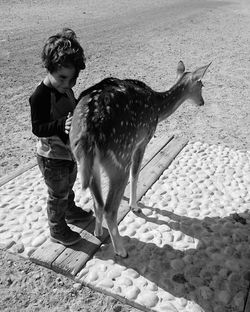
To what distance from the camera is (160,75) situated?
973 centimetres

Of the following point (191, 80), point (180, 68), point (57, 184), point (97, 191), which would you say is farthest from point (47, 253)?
point (180, 68)

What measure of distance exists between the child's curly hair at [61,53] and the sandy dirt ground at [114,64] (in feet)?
6.38

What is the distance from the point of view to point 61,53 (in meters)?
2.95

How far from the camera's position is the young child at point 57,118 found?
300cm

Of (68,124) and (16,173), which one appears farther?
(16,173)

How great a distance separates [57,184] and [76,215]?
0.73 meters

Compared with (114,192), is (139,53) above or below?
below

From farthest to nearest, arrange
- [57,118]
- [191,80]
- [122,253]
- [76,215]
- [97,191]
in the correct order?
[191,80], [76,215], [122,253], [97,191], [57,118]

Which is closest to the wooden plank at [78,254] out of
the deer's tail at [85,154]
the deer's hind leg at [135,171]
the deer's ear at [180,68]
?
the deer's hind leg at [135,171]

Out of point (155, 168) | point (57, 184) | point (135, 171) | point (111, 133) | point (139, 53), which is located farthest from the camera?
point (139, 53)

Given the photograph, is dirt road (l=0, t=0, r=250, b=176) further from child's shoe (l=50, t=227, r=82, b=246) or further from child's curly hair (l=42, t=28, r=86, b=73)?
child's curly hair (l=42, t=28, r=86, b=73)

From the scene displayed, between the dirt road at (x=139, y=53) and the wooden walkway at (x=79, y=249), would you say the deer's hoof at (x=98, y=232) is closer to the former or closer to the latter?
the wooden walkway at (x=79, y=249)

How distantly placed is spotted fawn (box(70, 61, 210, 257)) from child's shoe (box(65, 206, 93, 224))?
0.31m

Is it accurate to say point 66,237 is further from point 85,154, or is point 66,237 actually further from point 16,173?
point 16,173
